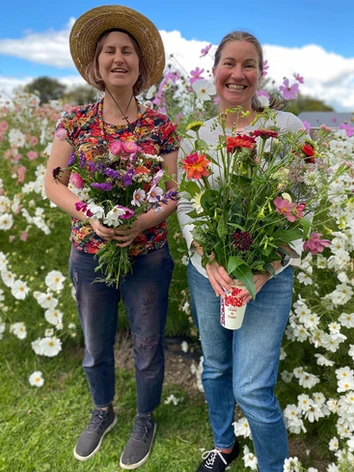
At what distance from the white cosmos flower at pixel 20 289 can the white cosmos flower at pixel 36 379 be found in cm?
48

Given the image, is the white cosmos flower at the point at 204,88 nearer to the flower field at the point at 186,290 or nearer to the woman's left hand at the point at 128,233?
the flower field at the point at 186,290

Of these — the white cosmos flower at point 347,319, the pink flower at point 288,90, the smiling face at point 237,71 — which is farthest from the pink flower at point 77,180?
the pink flower at point 288,90

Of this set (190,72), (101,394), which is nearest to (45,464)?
(101,394)

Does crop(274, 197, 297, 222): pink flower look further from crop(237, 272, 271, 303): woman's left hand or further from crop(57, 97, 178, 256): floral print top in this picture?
crop(57, 97, 178, 256): floral print top

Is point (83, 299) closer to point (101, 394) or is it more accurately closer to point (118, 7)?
point (101, 394)

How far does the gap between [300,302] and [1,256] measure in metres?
1.91

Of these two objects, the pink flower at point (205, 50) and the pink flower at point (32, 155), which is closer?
the pink flower at point (205, 50)

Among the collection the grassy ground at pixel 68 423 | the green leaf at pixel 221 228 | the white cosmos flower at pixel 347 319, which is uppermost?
the green leaf at pixel 221 228

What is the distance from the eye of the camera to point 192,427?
2.43m

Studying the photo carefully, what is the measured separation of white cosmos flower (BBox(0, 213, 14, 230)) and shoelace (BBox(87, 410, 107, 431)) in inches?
54.1

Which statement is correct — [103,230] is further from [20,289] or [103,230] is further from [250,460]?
[20,289]

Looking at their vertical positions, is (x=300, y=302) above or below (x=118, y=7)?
below

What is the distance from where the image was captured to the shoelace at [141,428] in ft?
7.26

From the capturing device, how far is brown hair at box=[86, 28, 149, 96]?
6.01 ft
